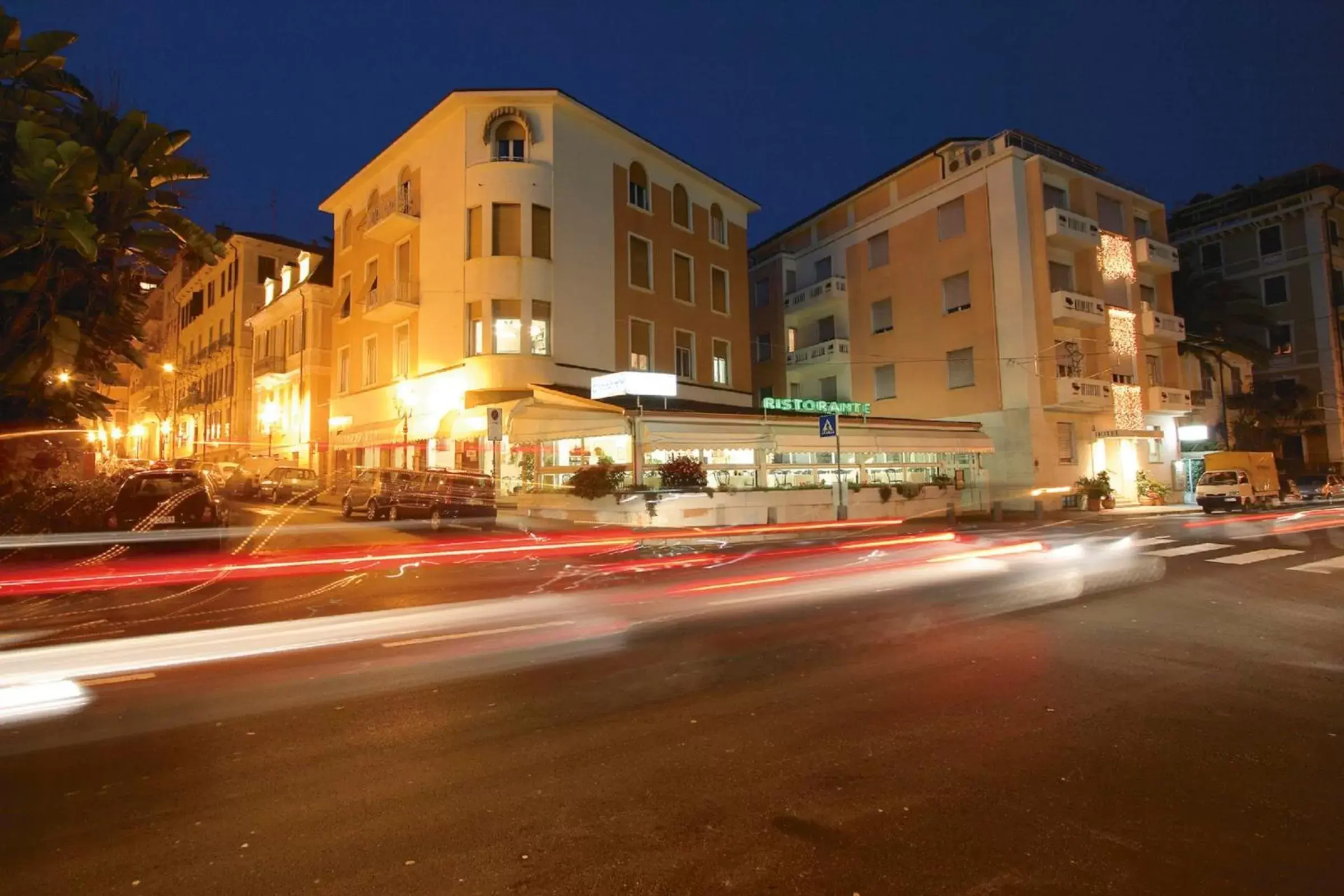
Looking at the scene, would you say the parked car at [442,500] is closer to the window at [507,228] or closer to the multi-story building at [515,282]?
the multi-story building at [515,282]

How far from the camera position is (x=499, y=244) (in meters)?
26.5

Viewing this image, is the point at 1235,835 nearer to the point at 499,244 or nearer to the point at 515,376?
the point at 515,376

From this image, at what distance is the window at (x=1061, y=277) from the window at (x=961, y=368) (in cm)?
437

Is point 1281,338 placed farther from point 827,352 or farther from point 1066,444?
point 827,352

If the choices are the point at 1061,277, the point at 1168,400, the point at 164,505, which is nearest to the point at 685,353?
the point at 1061,277

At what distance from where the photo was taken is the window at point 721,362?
33.5 m

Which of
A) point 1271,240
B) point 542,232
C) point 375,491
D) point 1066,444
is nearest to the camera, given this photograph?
point 375,491

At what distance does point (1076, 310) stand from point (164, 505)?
32.2 meters

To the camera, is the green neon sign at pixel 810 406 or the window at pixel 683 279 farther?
the window at pixel 683 279

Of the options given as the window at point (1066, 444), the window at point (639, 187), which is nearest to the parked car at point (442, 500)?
the window at point (639, 187)

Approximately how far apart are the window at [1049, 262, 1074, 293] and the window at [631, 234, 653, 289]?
17.2 meters

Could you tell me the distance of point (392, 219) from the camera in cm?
2855

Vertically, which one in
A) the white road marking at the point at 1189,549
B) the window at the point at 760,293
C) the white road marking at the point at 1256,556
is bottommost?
the white road marking at the point at 1256,556

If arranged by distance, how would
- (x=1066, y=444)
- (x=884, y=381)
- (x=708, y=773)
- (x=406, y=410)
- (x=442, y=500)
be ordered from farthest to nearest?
(x=884, y=381)
(x=1066, y=444)
(x=406, y=410)
(x=442, y=500)
(x=708, y=773)
